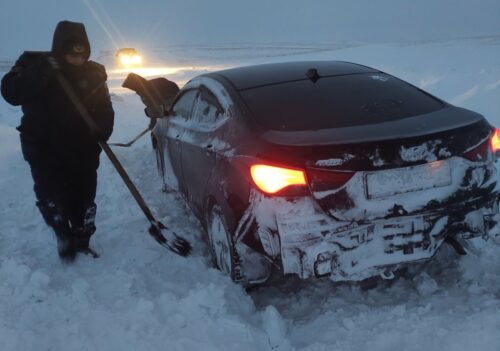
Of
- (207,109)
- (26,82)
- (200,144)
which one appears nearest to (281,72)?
(207,109)

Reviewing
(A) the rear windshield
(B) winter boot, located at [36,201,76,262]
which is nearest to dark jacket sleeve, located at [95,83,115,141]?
(B) winter boot, located at [36,201,76,262]

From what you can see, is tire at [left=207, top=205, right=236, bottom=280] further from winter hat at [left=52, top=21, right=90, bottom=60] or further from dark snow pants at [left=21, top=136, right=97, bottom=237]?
winter hat at [left=52, top=21, right=90, bottom=60]

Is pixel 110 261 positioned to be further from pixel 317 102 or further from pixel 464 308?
pixel 464 308

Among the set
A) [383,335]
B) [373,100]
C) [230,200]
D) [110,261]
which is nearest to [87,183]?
[110,261]

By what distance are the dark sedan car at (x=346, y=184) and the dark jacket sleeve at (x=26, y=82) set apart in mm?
1353

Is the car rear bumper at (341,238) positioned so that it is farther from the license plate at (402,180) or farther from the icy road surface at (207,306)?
the icy road surface at (207,306)

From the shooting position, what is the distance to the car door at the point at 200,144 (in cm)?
354

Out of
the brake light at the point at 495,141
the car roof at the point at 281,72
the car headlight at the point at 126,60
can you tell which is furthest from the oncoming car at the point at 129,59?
the brake light at the point at 495,141

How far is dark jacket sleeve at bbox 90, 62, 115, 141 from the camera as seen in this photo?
4074 millimetres

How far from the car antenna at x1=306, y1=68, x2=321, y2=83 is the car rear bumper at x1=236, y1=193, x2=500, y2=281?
138 cm

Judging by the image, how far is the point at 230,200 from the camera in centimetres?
306

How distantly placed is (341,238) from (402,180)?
1.50 feet

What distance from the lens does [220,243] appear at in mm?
3443

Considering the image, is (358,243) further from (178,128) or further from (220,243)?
(178,128)
